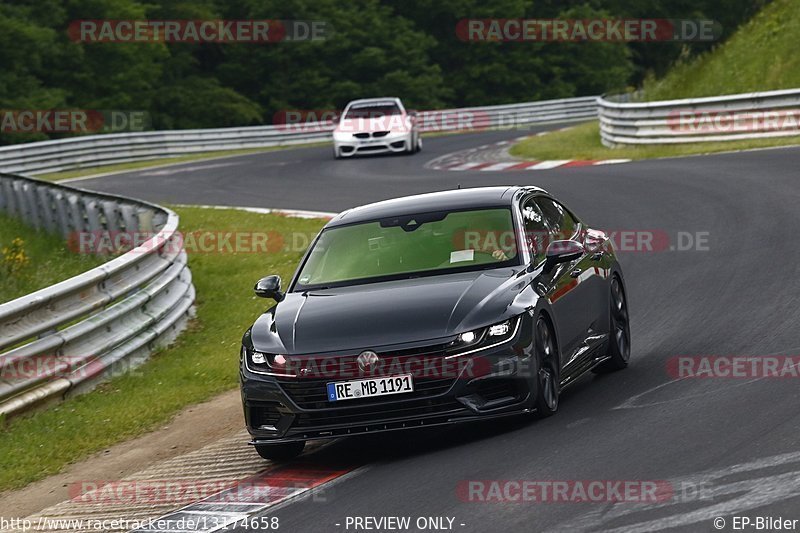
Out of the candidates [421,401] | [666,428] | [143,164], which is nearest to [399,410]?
[421,401]

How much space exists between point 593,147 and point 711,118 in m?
5.13

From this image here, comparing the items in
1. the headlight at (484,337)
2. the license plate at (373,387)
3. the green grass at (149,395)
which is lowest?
the green grass at (149,395)

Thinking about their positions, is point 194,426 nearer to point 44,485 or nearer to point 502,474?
point 44,485

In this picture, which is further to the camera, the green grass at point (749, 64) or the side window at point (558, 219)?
the green grass at point (749, 64)

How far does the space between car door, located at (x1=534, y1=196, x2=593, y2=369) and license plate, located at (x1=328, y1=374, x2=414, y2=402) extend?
133 centimetres

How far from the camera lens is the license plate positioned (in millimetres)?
8047

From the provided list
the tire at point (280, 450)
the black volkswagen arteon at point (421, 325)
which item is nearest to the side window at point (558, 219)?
the black volkswagen arteon at point (421, 325)

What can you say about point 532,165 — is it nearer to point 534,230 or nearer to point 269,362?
point 534,230

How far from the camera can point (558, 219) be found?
1038 centimetres

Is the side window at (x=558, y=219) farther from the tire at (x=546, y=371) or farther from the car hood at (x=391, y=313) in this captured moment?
the tire at (x=546, y=371)

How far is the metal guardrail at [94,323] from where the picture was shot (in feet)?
34.2

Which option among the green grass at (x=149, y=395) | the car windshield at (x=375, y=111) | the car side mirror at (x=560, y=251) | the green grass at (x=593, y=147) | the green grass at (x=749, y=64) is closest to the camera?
the car side mirror at (x=560, y=251)

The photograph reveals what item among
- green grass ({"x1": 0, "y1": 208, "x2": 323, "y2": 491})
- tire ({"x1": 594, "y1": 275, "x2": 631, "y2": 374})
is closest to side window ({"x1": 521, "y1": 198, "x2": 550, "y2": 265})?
tire ({"x1": 594, "y1": 275, "x2": 631, "y2": 374})

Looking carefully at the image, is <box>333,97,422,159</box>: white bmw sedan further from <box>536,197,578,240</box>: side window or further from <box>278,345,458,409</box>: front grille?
<box>278,345,458,409</box>: front grille
